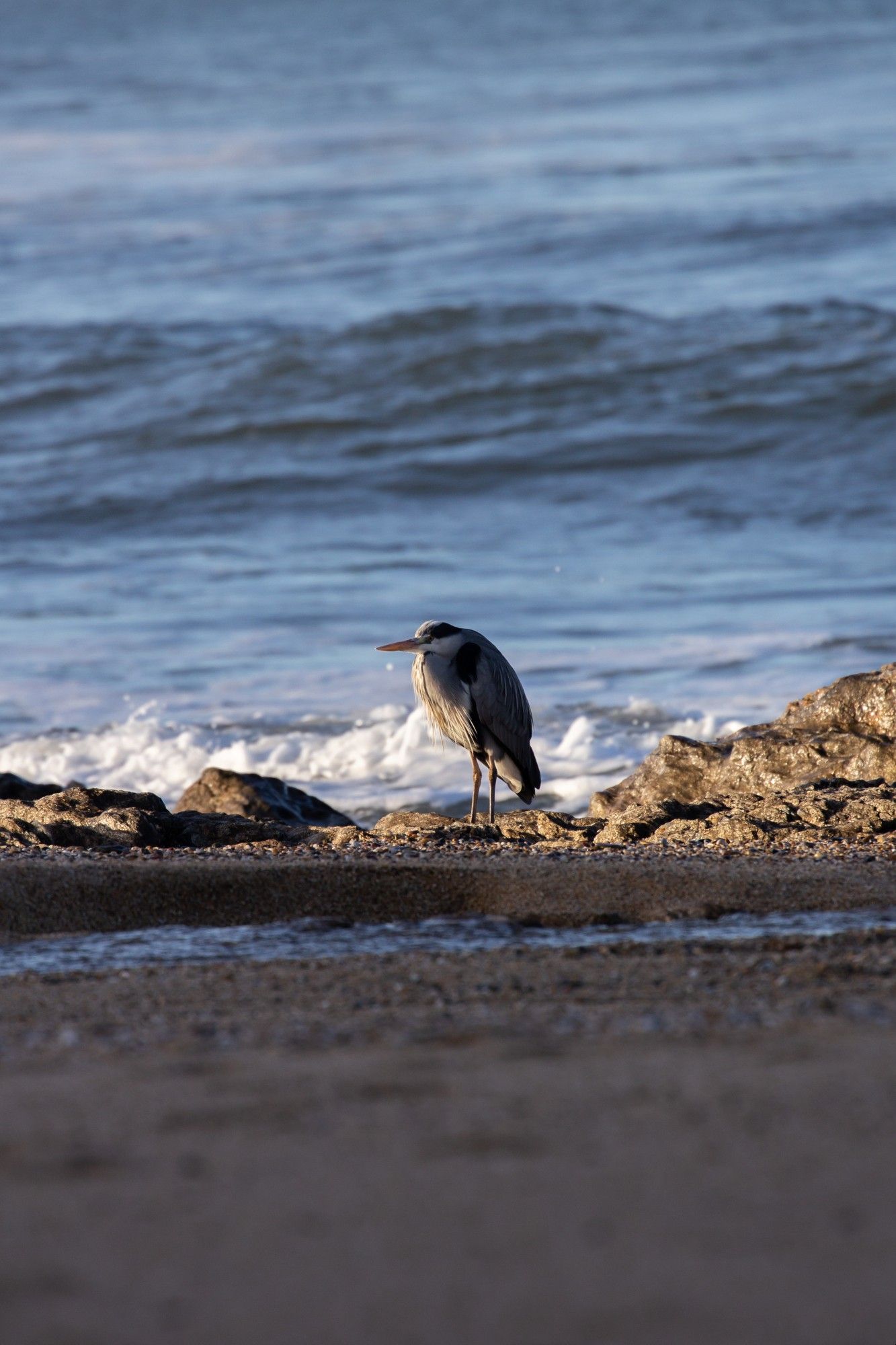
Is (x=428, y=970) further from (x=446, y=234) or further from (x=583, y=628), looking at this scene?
(x=446, y=234)

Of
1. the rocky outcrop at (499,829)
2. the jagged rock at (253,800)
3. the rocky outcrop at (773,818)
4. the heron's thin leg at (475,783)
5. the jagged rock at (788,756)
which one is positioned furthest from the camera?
the heron's thin leg at (475,783)

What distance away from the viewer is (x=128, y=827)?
15.6 feet

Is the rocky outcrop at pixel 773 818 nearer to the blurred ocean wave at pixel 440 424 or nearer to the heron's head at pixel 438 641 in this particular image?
the heron's head at pixel 438 641

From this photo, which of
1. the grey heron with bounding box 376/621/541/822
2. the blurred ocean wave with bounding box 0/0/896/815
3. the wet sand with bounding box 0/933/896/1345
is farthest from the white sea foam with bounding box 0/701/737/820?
the wet sand with bounding box 0/933/896/1345

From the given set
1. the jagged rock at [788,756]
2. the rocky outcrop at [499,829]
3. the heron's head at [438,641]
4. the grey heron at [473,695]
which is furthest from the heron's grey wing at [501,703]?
the rocky outcrop at [499,829]

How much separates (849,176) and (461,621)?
1472cm

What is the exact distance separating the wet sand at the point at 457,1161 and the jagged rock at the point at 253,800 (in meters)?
2.56

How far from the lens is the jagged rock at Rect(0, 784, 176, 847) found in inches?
181

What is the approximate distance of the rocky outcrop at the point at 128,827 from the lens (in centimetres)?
458

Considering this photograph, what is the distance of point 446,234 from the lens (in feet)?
65.8

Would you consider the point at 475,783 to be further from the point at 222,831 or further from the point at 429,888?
the point at 429,888

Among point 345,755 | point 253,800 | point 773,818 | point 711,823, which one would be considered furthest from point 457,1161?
point 345,755

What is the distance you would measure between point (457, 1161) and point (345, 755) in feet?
16.6

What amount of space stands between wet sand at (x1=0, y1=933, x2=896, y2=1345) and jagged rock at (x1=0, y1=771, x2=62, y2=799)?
293cm
